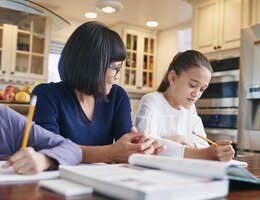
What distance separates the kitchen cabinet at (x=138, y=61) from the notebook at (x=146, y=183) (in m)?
4.39

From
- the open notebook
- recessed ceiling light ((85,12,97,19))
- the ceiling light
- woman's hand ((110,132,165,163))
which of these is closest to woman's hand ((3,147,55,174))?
the open notebook

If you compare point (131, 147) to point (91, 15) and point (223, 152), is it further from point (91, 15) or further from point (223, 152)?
point (91, 15)

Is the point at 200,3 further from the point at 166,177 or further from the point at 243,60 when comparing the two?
the point at 166,177

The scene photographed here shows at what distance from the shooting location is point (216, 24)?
3494 millimetres

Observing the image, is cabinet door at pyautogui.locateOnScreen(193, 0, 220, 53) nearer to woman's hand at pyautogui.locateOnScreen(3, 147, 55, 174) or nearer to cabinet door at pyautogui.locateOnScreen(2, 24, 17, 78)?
cabinet door at pyautogui.locateOnScreen(2, 24, 17, 78)

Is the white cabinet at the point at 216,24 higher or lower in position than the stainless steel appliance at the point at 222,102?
higher

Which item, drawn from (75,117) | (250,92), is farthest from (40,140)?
(250,92)

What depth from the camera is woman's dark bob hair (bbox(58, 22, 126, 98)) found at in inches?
47.4

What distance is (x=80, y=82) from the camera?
1219 millimetres

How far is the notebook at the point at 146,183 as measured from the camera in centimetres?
48

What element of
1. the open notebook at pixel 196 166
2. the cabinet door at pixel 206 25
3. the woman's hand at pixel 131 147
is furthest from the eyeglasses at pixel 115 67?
the cabinet door at pixel 206 25

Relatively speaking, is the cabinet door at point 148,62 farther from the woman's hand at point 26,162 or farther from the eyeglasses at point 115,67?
the woman's hand at point 26,162

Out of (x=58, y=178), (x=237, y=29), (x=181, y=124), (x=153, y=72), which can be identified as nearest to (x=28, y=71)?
(x=153, y=72)

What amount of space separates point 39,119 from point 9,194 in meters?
0.62
